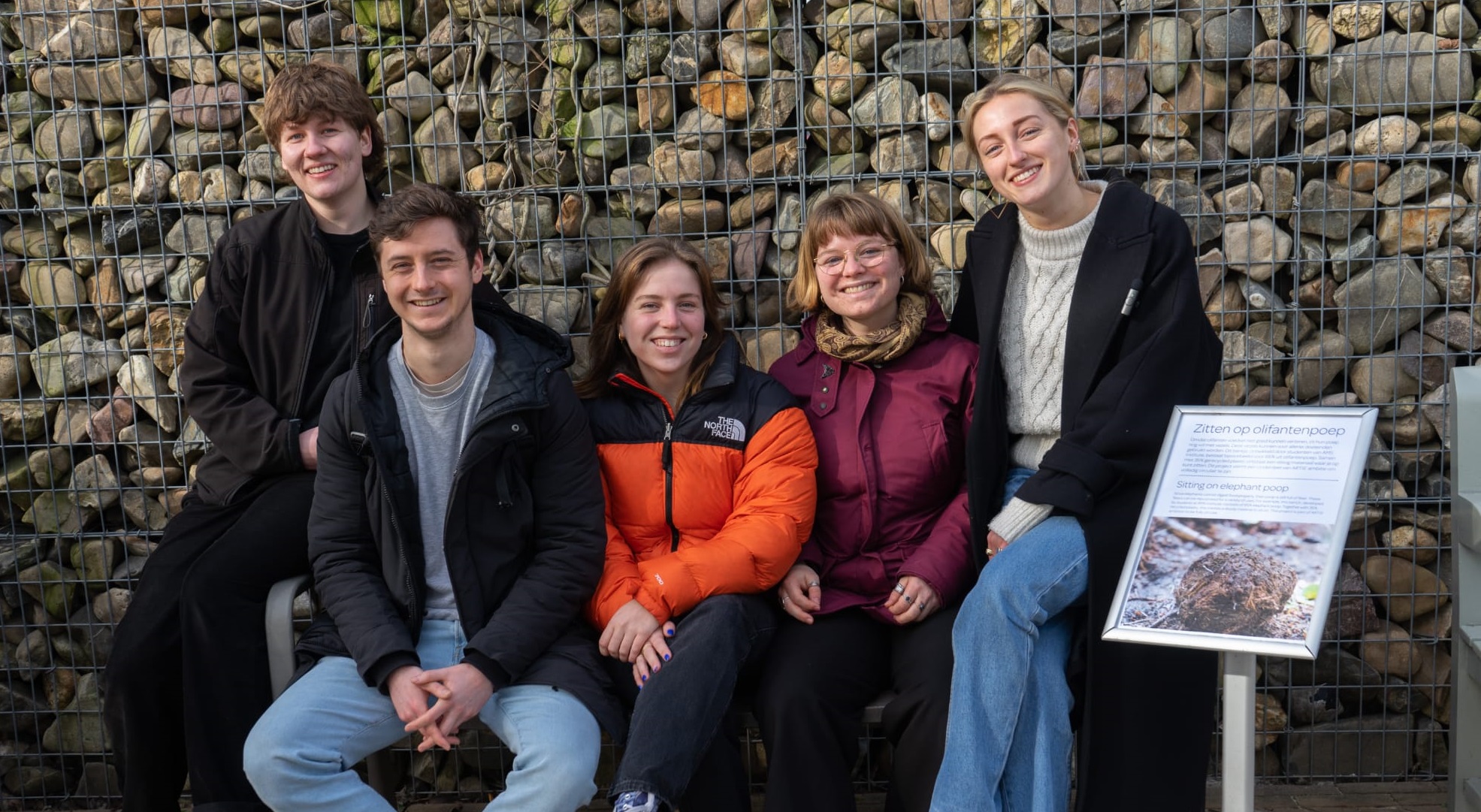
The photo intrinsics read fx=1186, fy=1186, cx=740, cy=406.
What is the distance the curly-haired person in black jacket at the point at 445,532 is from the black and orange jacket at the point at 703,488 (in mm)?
115

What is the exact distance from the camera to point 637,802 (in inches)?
88.4

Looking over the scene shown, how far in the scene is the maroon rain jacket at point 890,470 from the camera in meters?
2.71

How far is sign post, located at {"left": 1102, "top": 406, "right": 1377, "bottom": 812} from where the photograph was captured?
6.03 feet

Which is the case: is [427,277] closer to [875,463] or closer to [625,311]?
[625,311]

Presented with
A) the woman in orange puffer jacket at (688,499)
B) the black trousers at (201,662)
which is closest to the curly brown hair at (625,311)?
the woman in orange puffer jacket at (688,499)

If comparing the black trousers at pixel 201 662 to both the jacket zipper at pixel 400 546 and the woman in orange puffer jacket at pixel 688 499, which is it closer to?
the jacket zipper at pixel 400 546

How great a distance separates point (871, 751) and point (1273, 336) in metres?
1.65

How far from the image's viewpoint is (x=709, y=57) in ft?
10.8

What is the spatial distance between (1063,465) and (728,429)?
0.74 metres

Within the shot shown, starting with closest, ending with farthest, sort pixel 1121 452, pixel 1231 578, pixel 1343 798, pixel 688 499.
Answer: pixel 1231 578 < pixel 1121 452 < pixel 688 499 < pixel 1343 798

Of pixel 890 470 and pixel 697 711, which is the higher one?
pixel 890 470

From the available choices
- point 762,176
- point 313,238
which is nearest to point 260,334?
point 313,238

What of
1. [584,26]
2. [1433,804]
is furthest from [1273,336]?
[584,26]

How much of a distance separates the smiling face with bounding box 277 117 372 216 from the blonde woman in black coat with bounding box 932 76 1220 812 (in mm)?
1488
